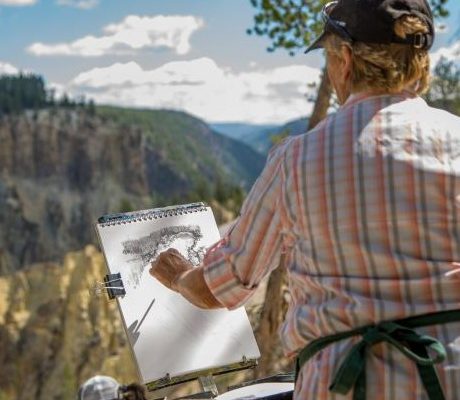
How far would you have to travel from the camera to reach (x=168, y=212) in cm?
245

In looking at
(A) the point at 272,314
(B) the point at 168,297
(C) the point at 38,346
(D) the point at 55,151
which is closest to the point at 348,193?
(B) the point at 168,297

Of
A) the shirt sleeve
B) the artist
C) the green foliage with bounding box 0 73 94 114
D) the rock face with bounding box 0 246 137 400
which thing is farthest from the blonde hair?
the green foliage with bounding box 0 73 94 114

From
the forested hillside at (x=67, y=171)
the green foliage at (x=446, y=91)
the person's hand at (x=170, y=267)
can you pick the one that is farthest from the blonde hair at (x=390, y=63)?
the forested hillside at (x=67, y=171)

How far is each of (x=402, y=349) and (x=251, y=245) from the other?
30 centimetres

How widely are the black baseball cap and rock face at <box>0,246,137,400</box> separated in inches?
1105

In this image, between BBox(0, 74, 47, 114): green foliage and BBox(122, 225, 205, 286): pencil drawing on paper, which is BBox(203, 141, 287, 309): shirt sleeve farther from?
BBox(0, 74, 47, 114): green foliage

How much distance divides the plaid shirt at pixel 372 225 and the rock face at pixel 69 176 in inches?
2451

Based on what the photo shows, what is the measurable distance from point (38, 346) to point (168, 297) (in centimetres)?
3490

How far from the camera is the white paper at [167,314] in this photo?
2.30 m

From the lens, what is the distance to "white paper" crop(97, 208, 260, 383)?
2303 mm

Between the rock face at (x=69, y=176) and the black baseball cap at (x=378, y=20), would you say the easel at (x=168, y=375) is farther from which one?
the rock face at (x=69, y=176)

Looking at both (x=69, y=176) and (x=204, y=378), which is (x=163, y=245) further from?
(x=69, y=176)

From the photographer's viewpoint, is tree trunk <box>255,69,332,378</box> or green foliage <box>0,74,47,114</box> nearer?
tree trunk <box>255,69,332,378</box>

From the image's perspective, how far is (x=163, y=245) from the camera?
241cm
